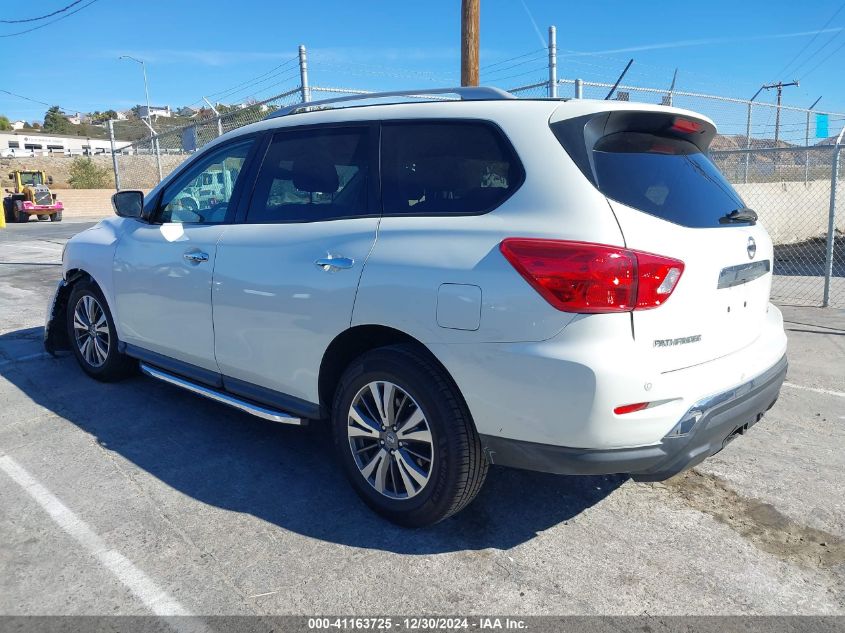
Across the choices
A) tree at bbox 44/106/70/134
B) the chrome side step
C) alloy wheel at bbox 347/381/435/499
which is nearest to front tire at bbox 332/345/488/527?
alloy wheel at bbox 347/381/435/499

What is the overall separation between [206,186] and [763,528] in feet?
12.1

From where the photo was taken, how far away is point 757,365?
2988 mm

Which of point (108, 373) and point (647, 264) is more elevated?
point (647, 264)

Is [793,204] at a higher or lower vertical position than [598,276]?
lower

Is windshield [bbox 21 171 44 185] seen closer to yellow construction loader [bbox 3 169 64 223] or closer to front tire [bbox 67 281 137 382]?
yellow construction loader [bbox 3 169 64 223]

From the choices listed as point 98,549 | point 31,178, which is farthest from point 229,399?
point 31,178

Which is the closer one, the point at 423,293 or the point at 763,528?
the point at 423,293

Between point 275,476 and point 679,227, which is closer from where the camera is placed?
point 679,227

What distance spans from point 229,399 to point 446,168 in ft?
5.93

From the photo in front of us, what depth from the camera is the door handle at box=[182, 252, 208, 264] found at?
12.7 ft

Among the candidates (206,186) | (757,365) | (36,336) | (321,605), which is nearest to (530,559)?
(321,605)

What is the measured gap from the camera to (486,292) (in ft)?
8.69

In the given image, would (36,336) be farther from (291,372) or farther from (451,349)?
(451,349)

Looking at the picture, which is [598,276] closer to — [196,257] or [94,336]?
[196,257]
